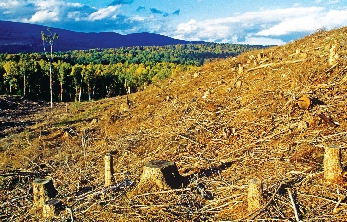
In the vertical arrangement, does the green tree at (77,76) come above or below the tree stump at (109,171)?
above

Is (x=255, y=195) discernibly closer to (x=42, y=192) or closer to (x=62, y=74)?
(x=42, y=192)

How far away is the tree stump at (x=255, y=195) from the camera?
221 inches

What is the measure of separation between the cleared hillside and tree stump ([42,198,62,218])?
0.24m

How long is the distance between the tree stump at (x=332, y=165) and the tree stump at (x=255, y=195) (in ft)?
4.49

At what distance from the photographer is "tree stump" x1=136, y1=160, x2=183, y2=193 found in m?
6.87

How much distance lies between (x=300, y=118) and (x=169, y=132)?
397cm

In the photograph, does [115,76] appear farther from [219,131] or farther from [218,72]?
[219,131]

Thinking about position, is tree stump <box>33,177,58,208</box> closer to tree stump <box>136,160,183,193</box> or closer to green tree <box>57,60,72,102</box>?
tree stump <box>136,160,183,193</box>

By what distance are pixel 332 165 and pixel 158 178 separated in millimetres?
3259

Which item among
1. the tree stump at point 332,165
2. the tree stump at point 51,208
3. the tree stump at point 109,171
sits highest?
the tree stump at point 332,165

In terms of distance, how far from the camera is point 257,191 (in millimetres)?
5641

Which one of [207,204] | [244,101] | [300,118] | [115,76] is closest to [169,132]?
[244,101]

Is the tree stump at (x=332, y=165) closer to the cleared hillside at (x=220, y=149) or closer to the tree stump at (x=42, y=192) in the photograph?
the cleared hillside at (x=220, y=149)

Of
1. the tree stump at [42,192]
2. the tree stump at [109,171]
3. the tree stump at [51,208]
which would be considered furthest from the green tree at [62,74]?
the tree stump at [51,208]
